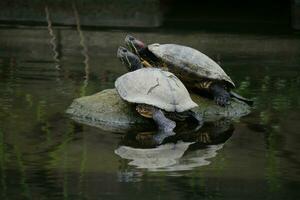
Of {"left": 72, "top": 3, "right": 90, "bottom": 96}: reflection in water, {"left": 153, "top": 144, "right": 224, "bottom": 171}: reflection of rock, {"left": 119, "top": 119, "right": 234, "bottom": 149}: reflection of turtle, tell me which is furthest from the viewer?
{"left": 72, "top": 3, "right": 90, "bottom": 96}: reflection in water

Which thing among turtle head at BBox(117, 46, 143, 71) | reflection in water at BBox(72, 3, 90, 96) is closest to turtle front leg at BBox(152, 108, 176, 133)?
turtle head at BBox(117, 46, 143, 71)

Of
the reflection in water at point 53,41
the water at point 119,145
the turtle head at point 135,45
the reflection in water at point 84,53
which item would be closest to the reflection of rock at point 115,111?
the water at point 119,145

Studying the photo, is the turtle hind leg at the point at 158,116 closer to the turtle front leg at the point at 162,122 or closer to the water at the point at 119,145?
the turtle front leg at the point at 162,122

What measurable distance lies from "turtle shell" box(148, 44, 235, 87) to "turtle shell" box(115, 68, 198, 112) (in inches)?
14.5

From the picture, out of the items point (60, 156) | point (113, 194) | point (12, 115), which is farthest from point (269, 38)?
point (113, 194)

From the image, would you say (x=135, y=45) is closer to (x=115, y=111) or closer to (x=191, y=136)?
(x=115, y=111)

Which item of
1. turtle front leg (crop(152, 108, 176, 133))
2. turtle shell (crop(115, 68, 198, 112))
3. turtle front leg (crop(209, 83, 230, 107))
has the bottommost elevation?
turtle front leg (crop(152, 108, 176, 133))

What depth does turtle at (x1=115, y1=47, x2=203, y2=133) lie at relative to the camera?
6770mm

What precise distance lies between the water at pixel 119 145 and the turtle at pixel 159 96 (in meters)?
0.27

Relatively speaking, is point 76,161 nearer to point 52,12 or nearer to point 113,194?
point 113,194

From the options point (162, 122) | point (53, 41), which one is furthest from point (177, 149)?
point (53, 41)

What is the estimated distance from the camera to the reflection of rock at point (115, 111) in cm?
691

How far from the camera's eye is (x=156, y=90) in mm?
6809

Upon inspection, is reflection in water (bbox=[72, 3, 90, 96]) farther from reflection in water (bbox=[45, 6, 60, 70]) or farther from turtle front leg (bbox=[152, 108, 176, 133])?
turtle front leg (bbox=[152, 108, 176, 133])
